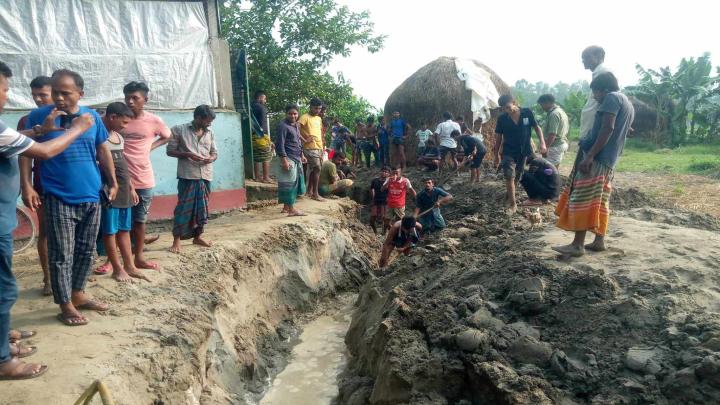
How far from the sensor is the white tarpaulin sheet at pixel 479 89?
48.4 feet

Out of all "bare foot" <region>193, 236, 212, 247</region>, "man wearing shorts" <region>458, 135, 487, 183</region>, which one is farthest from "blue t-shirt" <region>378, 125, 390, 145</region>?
"bare foot" <region>193, 236, 212, 247</region>

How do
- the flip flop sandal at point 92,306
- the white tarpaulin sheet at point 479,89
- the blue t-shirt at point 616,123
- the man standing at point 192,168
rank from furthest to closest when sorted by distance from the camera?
the white tarpaulin sheet at point 479,89 < the man standing at point 192,168 < the blue t-shirt at point 616,123 < the flip flop sandal at point 92,306

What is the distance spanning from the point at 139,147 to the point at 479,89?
11.7 m

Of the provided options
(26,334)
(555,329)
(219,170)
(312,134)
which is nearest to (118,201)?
(26,334)

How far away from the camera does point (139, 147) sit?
499 centimetres

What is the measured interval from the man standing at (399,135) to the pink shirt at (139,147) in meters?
9.93

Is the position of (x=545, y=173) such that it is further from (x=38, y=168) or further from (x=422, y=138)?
(x=422, y=138)

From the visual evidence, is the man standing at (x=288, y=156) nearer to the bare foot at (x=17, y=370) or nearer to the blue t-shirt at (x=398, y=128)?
the bare foot at (x=17, y=370)

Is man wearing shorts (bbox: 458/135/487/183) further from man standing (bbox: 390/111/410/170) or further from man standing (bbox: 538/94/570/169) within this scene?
man standing (bbox: 390/111/410/170)

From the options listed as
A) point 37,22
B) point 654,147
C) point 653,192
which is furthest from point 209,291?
point 654,147

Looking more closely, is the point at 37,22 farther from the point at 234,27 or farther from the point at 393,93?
the point at 393,93

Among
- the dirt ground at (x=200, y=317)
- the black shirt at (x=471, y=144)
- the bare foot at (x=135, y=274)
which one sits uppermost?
the black shirt at (x=471, y=144)

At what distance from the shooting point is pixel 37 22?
22.6 feet

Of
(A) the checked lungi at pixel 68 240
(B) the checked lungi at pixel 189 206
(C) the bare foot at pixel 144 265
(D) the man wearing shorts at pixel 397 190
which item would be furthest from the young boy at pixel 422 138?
(A) the checked lungi at pixel 68 240
